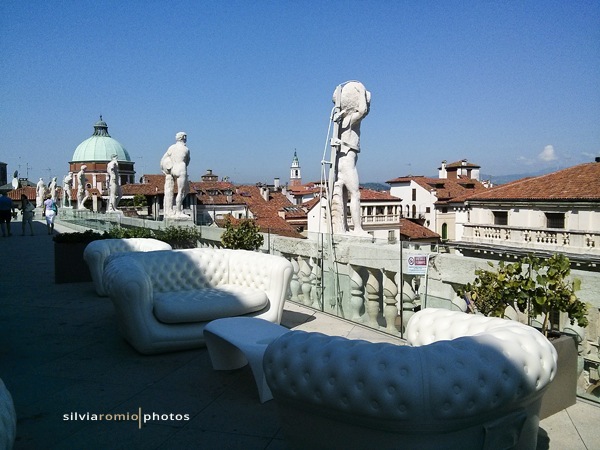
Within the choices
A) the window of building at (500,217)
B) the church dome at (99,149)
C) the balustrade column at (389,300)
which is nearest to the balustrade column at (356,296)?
the balustrade column at (389,300)

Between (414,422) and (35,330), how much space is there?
4.90 m

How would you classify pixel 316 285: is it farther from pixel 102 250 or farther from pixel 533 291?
pixel 533 291

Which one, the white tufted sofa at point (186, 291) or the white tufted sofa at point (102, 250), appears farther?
the white tufted sofa at point (102, 250)

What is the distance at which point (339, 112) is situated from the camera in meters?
8.00

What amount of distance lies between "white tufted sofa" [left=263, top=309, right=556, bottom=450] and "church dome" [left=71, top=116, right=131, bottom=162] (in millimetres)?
71898

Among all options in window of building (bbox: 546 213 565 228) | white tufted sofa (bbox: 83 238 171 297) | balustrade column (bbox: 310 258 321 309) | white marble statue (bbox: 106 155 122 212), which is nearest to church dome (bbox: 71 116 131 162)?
white marble statue (bbox: 106 155 122 212)

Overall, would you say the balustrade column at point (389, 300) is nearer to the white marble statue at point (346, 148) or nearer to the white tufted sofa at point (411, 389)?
the white marble statue at point (346, 148)

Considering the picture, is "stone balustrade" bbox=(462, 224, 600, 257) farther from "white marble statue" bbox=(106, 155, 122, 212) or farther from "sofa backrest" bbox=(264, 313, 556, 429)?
"sofa backrest" bbox=(264, 313, 556, 429)

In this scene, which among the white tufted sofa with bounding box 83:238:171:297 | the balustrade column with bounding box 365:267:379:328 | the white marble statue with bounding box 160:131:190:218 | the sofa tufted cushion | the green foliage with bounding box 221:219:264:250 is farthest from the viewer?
the white marble statue with bounding box 160:131:190:218

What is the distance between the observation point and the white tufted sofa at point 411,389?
2105 mm

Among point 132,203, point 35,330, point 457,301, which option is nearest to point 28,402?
point 35,330

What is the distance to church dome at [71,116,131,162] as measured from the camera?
6919cm

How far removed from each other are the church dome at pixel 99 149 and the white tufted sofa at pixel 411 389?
236 feet

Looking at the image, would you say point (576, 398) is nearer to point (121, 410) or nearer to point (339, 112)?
point (121, 410)
